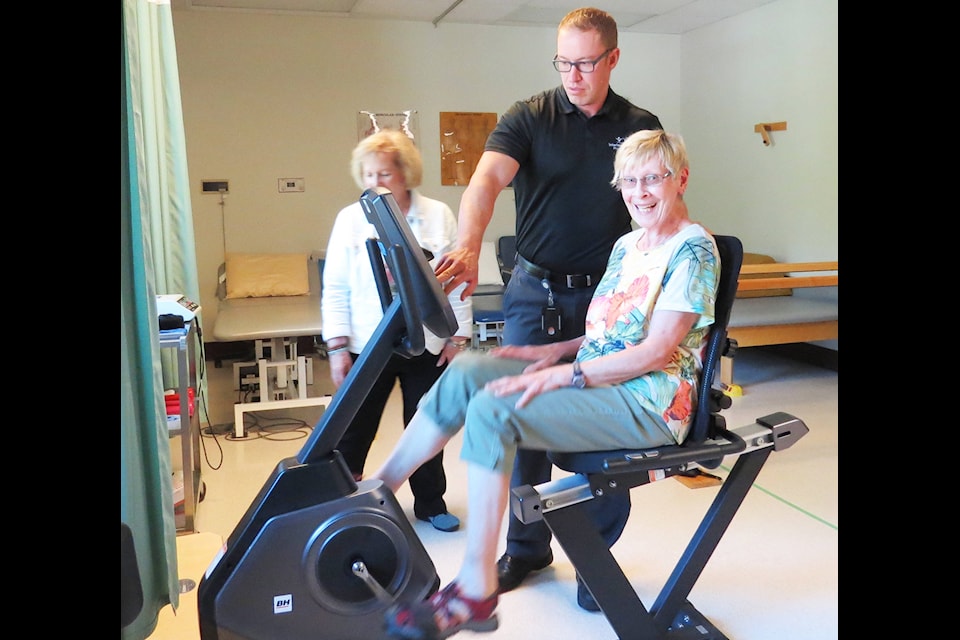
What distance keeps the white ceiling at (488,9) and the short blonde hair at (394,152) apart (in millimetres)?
3701

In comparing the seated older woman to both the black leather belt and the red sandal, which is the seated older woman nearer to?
the red sandal

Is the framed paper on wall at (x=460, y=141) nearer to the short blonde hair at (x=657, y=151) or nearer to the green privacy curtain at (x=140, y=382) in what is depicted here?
the green privacy curtain at (x=140, y=382)

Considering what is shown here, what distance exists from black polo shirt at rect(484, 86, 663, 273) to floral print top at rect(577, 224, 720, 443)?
1.34 ft

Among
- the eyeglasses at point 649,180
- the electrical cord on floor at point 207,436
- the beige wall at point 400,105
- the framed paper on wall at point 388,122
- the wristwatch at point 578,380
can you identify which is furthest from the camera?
the framed paper on wall at point 388,122

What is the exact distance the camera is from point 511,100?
6.75m

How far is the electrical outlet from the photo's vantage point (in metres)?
6.37

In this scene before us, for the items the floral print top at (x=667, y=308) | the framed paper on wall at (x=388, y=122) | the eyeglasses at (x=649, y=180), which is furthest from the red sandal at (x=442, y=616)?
the framed paper on wall at (x=388, y=122)

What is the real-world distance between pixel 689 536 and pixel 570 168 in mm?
1374

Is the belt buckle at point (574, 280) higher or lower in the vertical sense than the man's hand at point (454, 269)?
lower

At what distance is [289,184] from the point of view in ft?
20.9

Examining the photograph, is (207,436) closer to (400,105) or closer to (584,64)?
(584,64)

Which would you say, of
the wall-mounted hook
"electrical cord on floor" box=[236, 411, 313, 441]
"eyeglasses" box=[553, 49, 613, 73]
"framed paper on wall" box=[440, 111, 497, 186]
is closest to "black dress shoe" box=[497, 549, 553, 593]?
"eyeglasses" box=[553, 49, 613, 73]

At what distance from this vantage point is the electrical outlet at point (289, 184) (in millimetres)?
6367
